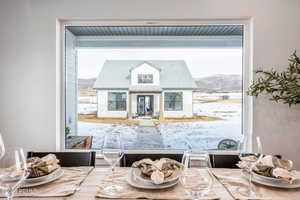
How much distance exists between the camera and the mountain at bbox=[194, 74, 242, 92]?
214 cm

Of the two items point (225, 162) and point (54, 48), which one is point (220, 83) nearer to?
point (225, 162)

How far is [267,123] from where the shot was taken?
195 centimetres

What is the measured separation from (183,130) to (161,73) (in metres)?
0.63

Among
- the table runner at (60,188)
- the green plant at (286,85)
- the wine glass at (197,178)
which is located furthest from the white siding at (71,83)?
the green plant at (286,85)

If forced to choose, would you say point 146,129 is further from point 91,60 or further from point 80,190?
point 80,190

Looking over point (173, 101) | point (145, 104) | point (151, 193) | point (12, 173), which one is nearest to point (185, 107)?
point (173, 101)

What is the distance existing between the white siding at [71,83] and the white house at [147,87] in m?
0.24

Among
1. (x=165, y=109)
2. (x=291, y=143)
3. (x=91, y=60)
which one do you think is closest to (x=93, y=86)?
(x=91, y=60)

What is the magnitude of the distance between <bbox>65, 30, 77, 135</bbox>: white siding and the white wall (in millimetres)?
180

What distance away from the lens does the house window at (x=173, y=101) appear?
7.19 feet

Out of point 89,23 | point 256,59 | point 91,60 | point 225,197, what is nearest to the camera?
point 225,197

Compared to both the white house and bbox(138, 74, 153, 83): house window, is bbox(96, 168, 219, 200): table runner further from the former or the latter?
bbox(138, 74, 153, 83): house window

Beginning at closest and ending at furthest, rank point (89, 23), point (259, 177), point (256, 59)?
point (259, 177) < point (256, 59) < point (89, 23)

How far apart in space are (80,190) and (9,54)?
1.58 m
